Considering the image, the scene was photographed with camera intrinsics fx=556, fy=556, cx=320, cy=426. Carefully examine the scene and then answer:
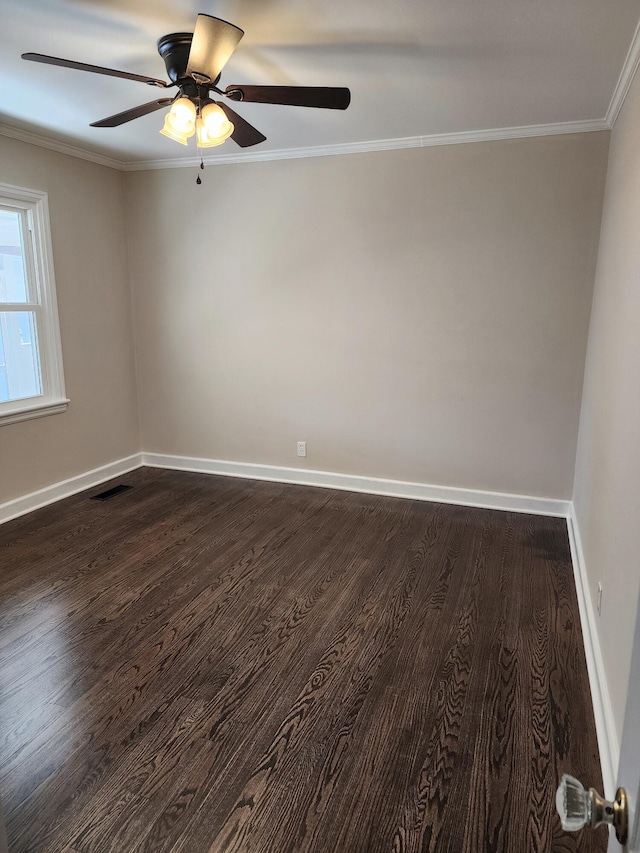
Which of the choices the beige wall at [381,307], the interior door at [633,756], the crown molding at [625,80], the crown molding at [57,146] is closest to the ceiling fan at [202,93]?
the crown molding at [625,80]

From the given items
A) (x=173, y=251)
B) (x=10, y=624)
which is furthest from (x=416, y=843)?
(x=173, y=251)

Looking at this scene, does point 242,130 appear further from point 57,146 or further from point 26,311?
point 26,311

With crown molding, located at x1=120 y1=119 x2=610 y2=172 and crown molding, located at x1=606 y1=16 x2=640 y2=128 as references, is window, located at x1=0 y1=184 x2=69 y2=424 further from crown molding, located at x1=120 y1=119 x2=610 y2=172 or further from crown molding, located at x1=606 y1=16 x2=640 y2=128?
crown molding, located at x1=606 y1=16 x2=640 y2=128

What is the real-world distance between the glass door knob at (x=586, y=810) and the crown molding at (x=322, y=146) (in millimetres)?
3723

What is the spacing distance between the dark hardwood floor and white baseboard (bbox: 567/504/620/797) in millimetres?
47

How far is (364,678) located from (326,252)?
299 centimetres

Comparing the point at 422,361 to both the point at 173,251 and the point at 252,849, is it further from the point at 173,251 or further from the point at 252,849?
the point at 252,849

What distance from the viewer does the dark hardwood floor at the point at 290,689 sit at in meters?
1.61

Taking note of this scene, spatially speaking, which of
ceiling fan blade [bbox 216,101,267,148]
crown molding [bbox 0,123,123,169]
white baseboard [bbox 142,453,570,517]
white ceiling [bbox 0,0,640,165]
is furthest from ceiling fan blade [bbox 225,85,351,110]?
white baseboard [bbox 142,453,570,517]

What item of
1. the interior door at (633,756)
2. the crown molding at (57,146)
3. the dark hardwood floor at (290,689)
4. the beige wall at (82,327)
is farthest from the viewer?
the beige wall at (82,327)

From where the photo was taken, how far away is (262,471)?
470 cm

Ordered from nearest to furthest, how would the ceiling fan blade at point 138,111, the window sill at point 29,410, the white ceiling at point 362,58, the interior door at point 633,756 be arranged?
the interior door at point 633,756 < the white ceiling at point 362,58 < the ceiling fan blade at point 138,111 < the window sill at point 29,410

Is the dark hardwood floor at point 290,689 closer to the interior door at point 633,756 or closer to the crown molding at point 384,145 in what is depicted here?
the interior door at point 633,756

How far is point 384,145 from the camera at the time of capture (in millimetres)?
3816
